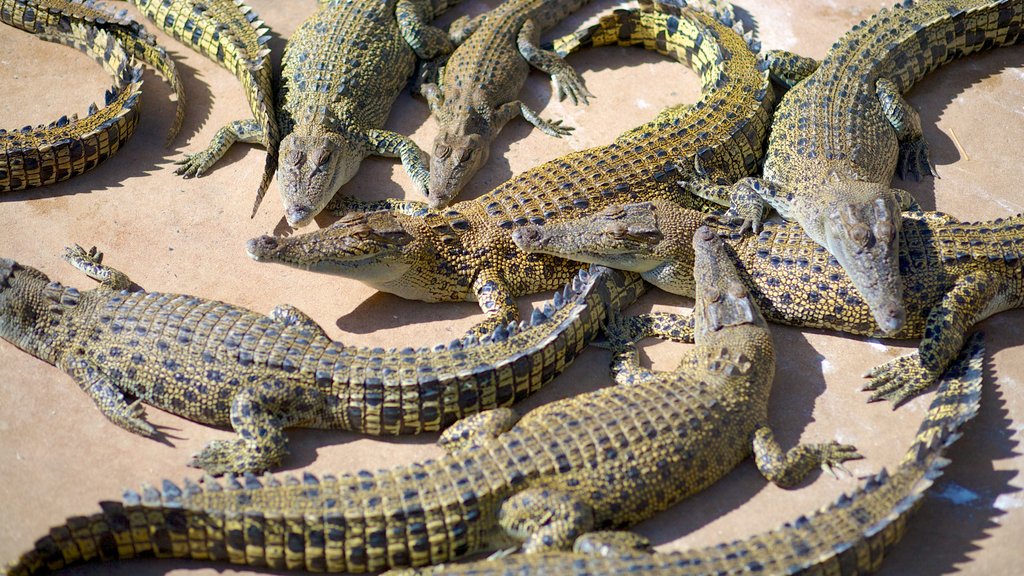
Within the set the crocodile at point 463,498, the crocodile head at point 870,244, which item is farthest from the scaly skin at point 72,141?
the crocodile head at point 870,244

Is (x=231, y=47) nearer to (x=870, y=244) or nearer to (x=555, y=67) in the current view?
(x=555, y=67)

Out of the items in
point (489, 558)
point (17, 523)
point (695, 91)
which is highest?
point (695, 91)

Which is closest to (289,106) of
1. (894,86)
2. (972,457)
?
(894,86)

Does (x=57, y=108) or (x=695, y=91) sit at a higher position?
(x=695, y=91)

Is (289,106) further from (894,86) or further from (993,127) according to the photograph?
(993,127)

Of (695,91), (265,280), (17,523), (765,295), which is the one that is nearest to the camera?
(17,523)

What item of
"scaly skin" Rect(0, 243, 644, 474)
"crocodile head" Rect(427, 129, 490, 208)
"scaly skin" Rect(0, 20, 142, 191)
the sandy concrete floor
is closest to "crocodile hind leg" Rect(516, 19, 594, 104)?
the sandy concrete floor

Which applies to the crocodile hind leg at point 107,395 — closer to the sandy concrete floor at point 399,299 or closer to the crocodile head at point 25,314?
the sandy concrete floor at point 399,299
